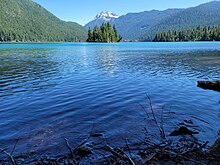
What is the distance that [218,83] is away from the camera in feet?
70.2

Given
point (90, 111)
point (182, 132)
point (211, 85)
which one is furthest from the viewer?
point (211, 85)

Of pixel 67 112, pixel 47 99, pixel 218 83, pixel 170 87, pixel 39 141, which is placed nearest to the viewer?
pixel 39 141

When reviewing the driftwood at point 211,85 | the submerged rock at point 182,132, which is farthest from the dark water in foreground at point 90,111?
the driftwood at point 211,85

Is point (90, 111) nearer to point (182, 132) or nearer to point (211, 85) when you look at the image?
point (182, 132)

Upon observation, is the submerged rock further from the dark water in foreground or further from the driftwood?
the driftwood

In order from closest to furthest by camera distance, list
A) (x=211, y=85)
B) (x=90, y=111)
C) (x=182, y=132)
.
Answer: (x=182, y=132)
(x=90, y=111)
(x=211, y=85)

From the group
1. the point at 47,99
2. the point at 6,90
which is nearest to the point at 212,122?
the point at 47,99

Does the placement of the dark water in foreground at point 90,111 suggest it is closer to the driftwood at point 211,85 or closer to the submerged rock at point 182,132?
the submerged rock at point 182,132

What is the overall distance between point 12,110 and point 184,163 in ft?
41.0

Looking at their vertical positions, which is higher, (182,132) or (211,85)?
(211,85)

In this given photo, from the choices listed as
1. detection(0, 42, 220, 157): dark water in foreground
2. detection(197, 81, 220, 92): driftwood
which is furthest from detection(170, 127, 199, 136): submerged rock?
detection(197, 81, 220, 92): driftwood

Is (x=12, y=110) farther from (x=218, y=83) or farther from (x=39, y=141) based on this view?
(x=218, y=83)

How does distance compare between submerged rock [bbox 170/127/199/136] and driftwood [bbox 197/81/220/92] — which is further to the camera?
driftwood [bbox 197/81/220/92]

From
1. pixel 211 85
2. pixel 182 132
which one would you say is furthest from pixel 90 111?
pixel 211 85
